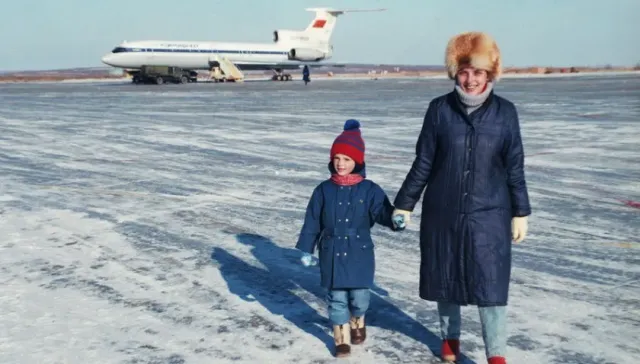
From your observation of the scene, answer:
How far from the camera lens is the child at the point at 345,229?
3.88 m

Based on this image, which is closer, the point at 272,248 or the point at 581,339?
the point at 581,339

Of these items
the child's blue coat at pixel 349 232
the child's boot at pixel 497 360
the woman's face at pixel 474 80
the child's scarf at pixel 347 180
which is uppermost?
the woman's face at pixel 474 80

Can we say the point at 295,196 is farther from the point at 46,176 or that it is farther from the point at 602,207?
the point at 46,176

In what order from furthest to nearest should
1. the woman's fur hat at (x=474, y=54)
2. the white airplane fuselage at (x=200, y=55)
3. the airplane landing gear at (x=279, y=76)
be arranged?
the airplane landing gear at (x=279, y=76), the white airplane fuselage at (x=200, y=55), the woman's fur hat at (x=474, y=54)

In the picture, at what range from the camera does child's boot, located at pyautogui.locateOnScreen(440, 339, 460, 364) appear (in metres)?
3.84

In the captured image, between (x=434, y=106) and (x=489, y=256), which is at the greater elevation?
(x=434, y=106)

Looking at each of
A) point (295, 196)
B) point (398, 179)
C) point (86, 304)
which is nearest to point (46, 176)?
point (295, 196)

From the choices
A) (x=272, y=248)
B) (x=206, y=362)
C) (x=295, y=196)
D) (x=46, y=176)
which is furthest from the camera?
(x=46, y=176)

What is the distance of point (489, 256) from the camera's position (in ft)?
11.5

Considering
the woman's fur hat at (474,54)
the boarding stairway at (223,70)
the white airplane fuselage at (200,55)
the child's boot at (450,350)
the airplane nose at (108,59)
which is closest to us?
the woman's fur hat at (474,54)

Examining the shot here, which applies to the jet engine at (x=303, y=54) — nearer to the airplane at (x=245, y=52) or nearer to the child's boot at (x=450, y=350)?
the airplane at (x=245, y=52)

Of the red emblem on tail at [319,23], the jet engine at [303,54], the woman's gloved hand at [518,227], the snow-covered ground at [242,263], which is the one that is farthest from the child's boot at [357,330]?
the red emblem on tail at [319,23]

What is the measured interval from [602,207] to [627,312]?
3210mm

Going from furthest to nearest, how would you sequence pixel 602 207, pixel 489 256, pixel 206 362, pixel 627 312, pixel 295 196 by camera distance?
pixel 295 196, pixel 602 207, pixel 627 312, pixel 206 362, pixel 489 256
